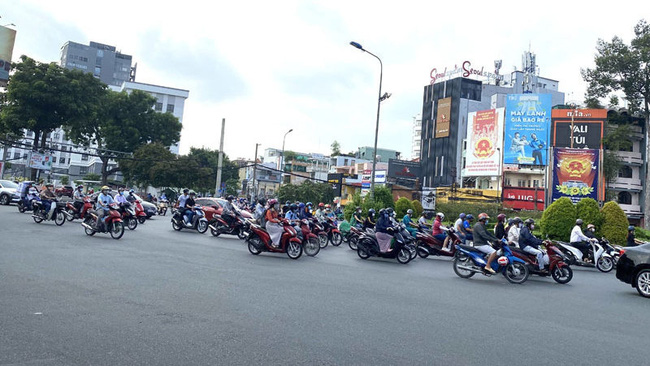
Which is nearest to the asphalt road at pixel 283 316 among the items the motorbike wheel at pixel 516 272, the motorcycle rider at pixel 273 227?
the motorbike wheel at pixel 516 272

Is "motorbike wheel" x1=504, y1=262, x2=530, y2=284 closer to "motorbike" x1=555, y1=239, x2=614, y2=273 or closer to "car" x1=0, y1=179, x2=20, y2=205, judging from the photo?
"motorbike" x1=555, y1=239, x2=614, y2=273

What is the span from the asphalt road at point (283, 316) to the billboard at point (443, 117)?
6695cm

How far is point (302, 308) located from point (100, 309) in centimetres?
252

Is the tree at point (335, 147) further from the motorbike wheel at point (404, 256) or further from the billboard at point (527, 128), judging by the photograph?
the motorbike wheel at point (404, 256)

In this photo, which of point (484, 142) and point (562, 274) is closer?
point (562, 274)

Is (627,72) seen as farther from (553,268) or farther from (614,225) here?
(553,268)

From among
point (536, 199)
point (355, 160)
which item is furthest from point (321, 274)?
point (355, 160)

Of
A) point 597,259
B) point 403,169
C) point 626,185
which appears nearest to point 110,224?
point 597,259

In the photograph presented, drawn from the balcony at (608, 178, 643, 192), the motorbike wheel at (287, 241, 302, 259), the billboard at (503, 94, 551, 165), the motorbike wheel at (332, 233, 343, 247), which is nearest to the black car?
the motorbike wheel at (287, 241, 302, 259)

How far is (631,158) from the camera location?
175 ft

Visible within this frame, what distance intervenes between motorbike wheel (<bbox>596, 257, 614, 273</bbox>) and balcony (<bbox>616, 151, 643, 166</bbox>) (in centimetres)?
4300

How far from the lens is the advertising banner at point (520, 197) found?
57750 millimetres

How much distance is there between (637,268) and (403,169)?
68572mm

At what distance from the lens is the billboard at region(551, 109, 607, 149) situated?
2040 inches
